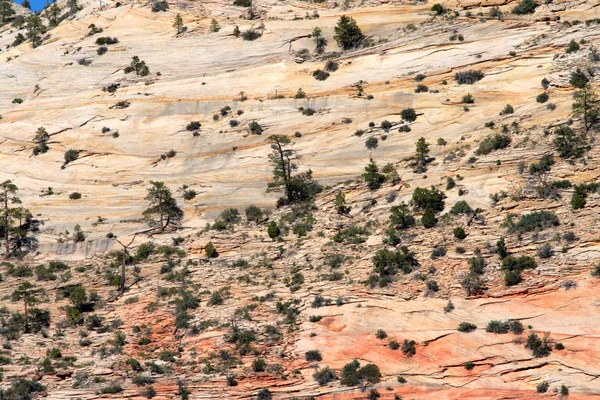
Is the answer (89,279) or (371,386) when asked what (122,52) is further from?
(371,386)

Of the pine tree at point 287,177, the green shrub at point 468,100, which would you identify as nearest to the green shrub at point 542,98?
the green shrub at point 468,100

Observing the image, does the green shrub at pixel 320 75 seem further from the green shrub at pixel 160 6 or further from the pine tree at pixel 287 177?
the green shrub at pixel 160 6

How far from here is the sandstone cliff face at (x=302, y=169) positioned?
50.3 metres

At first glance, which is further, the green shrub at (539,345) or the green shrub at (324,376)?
the green shrub at (324,376)

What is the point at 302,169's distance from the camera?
233 feet

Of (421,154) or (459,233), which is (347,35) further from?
(459,233)

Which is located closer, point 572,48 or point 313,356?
point 313,356

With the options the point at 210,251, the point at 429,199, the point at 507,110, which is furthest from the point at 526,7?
the point at 210,251

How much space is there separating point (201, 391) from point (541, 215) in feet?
74.4

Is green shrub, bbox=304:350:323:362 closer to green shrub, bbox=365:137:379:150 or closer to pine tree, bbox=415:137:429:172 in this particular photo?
pine tree, bbox=415:137:429:172

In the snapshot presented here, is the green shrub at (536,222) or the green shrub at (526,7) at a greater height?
the green shrub at (526,7)

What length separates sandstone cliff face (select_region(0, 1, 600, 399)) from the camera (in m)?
50.3

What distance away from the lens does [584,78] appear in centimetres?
6788

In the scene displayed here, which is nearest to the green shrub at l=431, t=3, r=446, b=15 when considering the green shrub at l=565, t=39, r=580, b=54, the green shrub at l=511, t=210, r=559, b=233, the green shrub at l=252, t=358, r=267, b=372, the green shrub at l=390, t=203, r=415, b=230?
the green shrub at l=565, t=39, r=580, b=54
